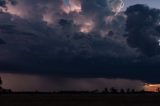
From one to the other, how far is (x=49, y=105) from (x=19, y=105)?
247 inches

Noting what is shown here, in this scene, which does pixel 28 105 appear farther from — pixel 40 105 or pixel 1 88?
pixel 1 88

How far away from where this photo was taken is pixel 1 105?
9769cm

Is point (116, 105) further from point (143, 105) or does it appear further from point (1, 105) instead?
point (1, 105)

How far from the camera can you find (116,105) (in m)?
107

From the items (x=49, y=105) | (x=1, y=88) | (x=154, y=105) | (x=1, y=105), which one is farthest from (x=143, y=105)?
(x=1, y=88)

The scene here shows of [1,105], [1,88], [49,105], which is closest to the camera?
[1,105]

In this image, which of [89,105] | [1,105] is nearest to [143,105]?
[89,105]

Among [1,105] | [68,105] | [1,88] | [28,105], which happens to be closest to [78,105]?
[68,105]

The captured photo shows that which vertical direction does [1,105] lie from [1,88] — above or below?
below

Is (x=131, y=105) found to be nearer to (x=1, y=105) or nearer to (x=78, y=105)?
(x=78, y=105)

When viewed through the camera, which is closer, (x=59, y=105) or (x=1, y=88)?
(x=59, y=105)

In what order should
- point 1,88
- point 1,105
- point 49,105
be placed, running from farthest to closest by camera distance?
point 1,88 → point 49,105 → point 1,105

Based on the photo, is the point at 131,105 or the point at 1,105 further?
the point at 131,105

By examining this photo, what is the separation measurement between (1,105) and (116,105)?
82.0 ft
